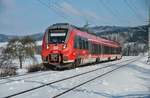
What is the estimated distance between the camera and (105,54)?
42219 mm

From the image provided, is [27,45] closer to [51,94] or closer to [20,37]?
[20,37]

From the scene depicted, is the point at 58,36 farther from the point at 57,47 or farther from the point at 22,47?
the point at 22,47

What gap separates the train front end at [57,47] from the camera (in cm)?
2473

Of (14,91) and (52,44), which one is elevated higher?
(52,44)

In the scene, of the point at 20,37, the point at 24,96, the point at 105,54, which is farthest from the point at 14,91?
the point at 20,37

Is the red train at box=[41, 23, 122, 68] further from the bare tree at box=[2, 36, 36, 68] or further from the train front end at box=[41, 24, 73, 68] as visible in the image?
the bare tree at box=[2, 36, 36, 68]

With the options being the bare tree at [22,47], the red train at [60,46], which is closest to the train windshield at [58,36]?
the red train at [60,46]

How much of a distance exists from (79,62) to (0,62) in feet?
28.0

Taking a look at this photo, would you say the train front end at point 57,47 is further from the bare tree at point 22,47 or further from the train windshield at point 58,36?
the bare tree at point 22,47

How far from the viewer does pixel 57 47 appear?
2484cm

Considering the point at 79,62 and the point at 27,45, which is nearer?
the point at 79,62

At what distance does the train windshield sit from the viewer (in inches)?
986

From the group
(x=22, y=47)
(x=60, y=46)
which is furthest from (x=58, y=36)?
(x=22, y=47)

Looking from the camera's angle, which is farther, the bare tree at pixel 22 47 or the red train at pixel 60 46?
the bare tree at pixel 22 47
